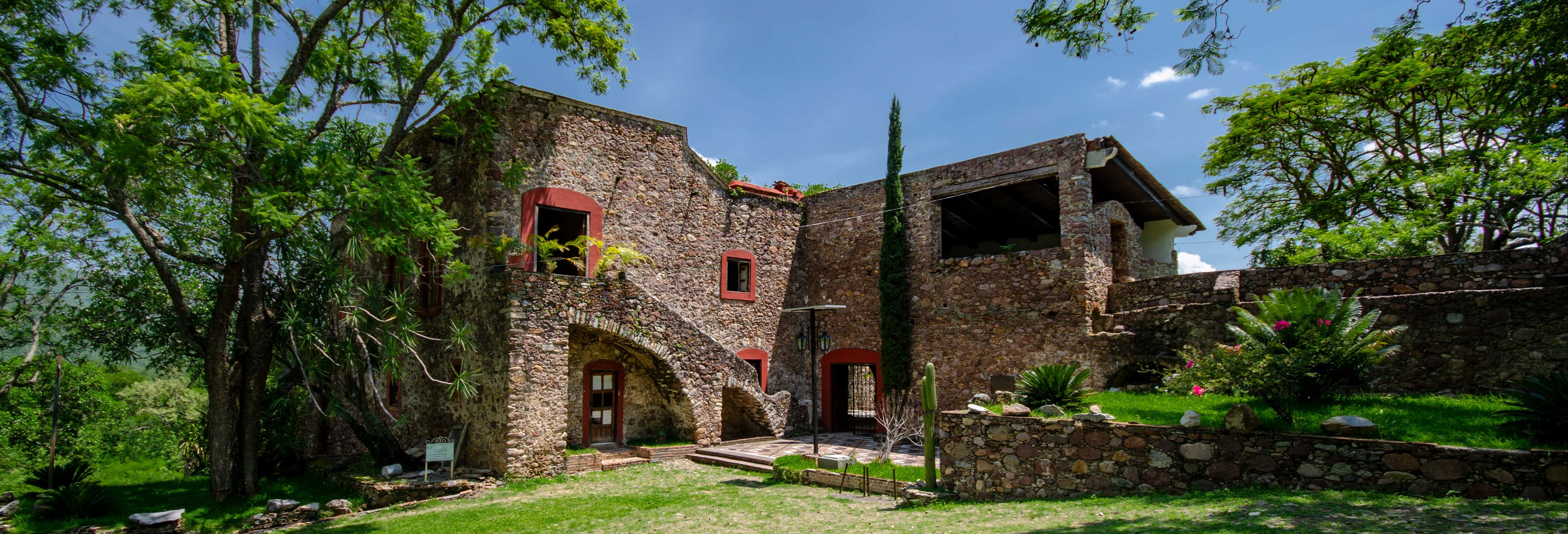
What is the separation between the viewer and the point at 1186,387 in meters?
8.88

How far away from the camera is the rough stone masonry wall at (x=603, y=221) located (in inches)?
442

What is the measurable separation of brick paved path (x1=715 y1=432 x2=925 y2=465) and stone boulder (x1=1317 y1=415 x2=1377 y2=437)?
567cm

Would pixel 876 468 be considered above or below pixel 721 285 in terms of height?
below

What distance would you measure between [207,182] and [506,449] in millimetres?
5192

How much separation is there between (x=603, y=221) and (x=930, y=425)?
7.39 m

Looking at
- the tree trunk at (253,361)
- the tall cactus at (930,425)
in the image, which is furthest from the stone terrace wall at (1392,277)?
the tree trunk at (253,361)

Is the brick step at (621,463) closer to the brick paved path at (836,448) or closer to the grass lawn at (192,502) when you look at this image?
the brick paved path at (836,448)

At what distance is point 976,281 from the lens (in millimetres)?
13945

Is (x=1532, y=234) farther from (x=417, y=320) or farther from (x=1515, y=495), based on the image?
(x=417, y=320)

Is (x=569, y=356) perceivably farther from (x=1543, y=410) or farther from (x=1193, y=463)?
(x=1543, y=410)

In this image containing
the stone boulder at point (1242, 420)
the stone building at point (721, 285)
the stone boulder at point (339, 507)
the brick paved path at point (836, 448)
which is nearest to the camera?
the stone boulder at point (1242, 420)

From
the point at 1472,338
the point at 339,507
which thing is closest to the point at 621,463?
the point at 339,507

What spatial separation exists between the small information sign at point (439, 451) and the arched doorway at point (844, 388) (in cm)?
803

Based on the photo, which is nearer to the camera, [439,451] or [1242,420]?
[1242,420]
